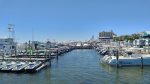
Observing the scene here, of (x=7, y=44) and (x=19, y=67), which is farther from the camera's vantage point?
(x=7, y=44)

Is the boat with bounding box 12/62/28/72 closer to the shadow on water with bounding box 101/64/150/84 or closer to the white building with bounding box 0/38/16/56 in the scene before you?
the shadow on water with bounding box 101/64/150/84

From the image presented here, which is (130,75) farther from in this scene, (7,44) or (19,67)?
(7,44)

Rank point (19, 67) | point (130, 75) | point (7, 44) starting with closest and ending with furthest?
point (130, 75)
point (19, 67)
point (7, 44)

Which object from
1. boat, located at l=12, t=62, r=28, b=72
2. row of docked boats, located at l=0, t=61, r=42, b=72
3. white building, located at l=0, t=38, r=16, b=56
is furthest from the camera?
white building, located at l=0, t=38, r=16, b=56

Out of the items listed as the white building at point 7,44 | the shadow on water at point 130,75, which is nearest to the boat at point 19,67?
the shadow on water at point 130,75

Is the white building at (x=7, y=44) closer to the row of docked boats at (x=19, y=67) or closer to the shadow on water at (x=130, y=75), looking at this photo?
the row of docked boats at (x=19, y=67)

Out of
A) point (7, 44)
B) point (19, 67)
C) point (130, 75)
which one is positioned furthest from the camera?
point (7, 44)

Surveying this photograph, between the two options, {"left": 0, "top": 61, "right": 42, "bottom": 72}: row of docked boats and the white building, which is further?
the white building

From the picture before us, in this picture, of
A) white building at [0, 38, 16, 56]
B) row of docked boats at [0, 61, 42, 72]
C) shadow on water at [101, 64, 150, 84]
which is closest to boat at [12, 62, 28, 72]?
row of docked boats at [0, 61, 42, 72]

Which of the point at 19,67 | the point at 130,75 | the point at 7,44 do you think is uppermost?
the point at 7,44

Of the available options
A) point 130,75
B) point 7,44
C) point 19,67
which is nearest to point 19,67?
point 19,67

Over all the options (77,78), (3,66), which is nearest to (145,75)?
(77,78)

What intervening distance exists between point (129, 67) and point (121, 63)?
Answer: 7.50ft

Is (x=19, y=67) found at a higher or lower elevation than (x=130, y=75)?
higher
